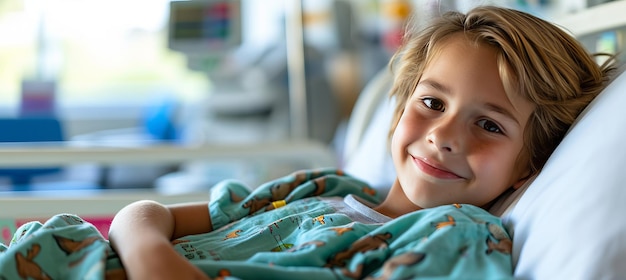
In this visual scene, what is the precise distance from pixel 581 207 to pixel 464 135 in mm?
205

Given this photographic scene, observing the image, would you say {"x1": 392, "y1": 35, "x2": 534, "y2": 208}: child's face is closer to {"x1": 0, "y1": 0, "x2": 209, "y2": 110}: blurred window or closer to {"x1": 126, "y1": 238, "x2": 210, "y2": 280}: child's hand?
{"x1": 126, "y1": 238, "x2": 210, "y2": 280}: child's hand

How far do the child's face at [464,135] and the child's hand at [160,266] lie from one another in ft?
1.22

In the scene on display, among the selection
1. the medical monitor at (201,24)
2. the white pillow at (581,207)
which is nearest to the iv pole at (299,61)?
the medical monitor at (201,24)

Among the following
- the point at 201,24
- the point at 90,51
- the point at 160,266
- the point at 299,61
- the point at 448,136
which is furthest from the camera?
the point at 90,51

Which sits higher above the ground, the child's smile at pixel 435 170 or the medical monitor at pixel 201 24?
the medical monitor at pixel 201 24

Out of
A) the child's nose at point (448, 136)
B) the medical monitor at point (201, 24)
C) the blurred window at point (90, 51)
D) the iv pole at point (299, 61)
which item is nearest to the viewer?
the child's nose at point (448, 136)

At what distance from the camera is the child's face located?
105 centimetres

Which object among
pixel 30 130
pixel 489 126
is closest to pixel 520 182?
pixel 489 126

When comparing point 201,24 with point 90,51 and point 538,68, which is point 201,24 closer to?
point 538,68

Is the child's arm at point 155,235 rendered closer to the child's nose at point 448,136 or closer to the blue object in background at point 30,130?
the child's nose at point 448,136

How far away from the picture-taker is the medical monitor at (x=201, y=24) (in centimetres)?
274

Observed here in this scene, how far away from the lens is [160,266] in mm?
867

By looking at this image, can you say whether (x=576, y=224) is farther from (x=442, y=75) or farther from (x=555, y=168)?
(x=442, y=75)

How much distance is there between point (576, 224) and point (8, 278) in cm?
67
